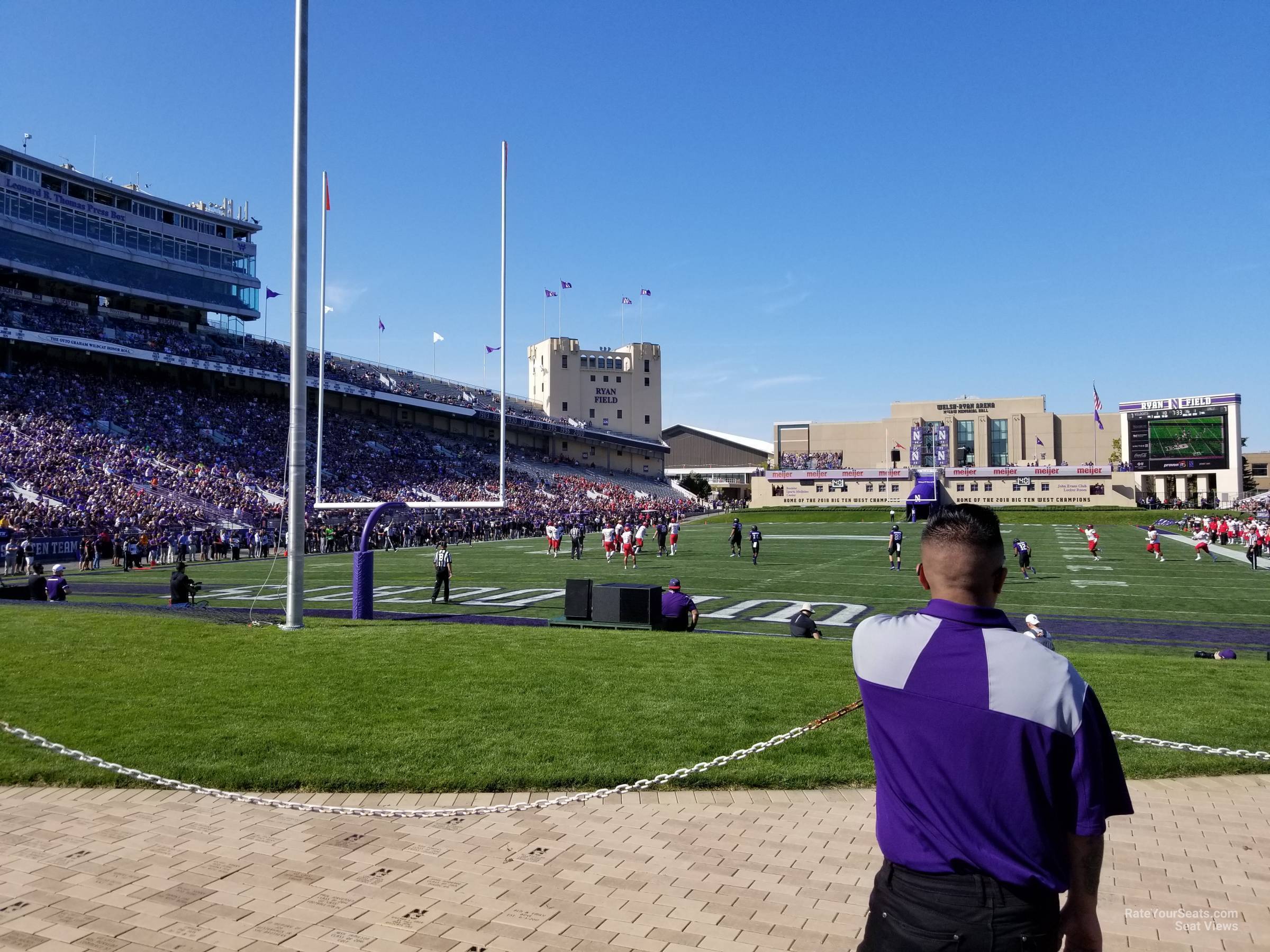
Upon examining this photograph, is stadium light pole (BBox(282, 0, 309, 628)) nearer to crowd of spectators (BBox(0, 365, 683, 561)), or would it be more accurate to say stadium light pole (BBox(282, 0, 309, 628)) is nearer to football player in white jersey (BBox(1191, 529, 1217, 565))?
crowd of spectators (BBox(0, 365, 683, 561))

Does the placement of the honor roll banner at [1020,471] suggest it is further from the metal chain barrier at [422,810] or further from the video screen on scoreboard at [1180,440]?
the metal chain barrier at [422,810]

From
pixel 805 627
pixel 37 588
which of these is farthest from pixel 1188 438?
pixel 37 588

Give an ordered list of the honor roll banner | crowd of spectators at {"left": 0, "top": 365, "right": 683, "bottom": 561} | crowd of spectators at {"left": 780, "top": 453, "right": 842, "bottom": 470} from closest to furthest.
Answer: crowd of spectators at {"left": 0, "top": 365, "right": 683, "bottom": 561} < the honor roll banner < crowd of spectators at {"left": 780, "top": 453, "right": 842, "bottom": 470}

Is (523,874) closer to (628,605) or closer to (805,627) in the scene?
(628,605)

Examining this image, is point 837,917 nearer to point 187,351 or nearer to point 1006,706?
point 1006,706

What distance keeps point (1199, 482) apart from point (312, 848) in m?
95.4

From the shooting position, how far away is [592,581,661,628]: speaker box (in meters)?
14.9

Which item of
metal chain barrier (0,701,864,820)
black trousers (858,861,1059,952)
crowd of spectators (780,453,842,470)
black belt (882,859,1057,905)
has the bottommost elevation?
metal chain barrier (0,701,864,820)

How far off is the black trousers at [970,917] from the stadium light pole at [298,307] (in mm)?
12755

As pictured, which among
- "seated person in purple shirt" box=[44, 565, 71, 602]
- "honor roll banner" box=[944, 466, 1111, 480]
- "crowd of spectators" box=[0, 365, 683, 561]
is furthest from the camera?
"honor roll banner" box=[944, 466, 1111, 480]

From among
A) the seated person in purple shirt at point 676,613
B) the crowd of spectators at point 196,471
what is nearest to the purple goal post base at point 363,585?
the seated person in purple shirt at point 676,613

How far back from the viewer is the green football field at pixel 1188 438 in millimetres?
75438

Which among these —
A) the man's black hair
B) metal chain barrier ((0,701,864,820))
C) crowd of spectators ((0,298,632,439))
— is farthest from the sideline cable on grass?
crowd of spectators ((0,298,632,439))

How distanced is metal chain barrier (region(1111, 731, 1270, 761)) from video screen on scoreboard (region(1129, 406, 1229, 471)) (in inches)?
3153
